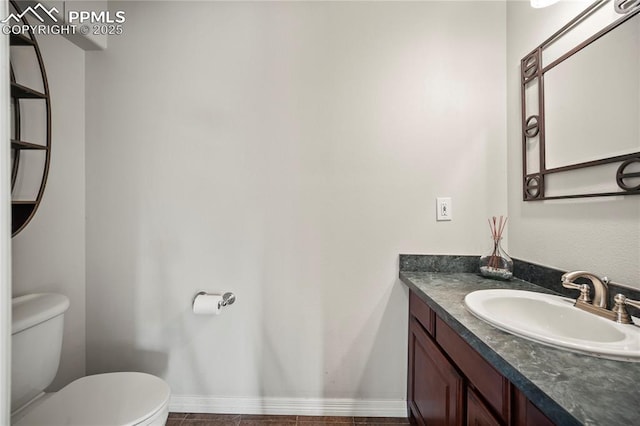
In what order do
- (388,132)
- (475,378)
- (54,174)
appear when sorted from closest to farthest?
(475,378), (54,174), (388,132)

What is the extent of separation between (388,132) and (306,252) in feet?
2.72

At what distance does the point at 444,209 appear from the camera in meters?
1.47

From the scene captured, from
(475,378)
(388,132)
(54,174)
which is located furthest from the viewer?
(388,132)

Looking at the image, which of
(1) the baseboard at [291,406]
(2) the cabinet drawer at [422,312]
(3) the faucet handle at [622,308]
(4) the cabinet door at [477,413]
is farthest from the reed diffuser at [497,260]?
(1) the baseboard at [291,406]

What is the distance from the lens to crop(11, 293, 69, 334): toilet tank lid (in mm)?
995

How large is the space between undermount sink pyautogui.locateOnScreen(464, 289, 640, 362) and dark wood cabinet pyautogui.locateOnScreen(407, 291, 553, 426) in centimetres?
14

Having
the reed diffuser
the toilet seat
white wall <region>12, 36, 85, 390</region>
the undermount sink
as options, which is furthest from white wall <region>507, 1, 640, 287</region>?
white wall <region>12, 36, 85, 390</region>

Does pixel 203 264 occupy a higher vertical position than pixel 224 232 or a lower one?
lower

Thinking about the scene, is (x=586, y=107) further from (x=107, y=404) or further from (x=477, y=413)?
(x=107, y=404)

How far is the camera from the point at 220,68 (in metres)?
1.49

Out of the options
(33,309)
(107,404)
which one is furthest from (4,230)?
(107,404)

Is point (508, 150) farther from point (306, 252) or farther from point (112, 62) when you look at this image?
point (112, 62)

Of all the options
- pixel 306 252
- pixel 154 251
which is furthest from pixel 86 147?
pixel 306 252

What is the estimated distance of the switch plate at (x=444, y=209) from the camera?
147 centimetres
